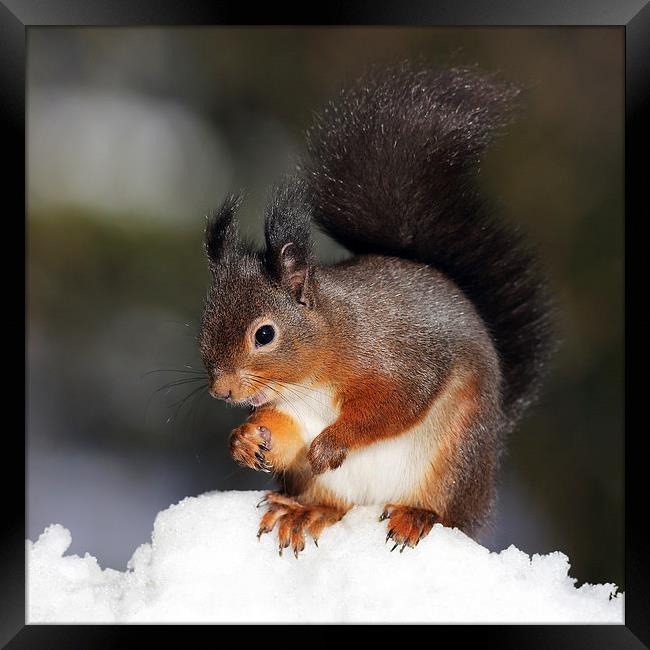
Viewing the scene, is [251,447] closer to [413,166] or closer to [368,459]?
[368,459]

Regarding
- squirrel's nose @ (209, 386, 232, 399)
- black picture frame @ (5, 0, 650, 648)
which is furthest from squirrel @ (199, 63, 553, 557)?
black picture frame @ (5, 0, 650, 648)

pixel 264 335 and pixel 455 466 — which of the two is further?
pixel 455 466

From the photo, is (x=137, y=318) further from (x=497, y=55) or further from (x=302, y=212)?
(x=302, y=212)

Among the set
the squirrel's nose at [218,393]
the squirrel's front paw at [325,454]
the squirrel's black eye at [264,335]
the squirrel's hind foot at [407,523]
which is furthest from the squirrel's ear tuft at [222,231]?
the squirrel's hind foot at [407,523]

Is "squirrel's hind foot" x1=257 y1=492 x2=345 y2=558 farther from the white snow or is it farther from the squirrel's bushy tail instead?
the squirrel's bushy tail

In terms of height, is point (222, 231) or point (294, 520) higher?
point (222, 231)

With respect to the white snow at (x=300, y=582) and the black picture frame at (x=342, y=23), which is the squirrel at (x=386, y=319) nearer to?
the white snow at (x=300, y=582)

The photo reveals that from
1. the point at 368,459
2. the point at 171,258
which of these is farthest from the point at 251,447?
the point at 171,258
